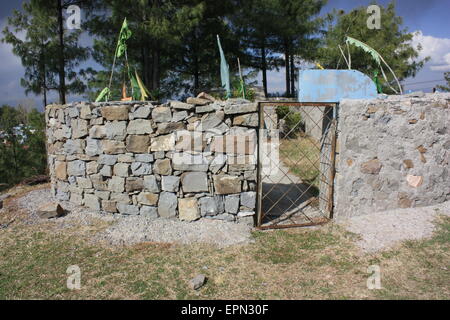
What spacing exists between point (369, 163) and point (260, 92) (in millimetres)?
9549

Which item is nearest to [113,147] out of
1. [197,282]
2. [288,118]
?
[197,282]

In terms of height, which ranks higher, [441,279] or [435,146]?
[435,146]

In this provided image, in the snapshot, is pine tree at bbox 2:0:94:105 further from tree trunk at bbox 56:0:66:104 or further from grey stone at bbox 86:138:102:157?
grey stone at bbox 86:138:102:157

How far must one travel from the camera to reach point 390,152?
4.41m

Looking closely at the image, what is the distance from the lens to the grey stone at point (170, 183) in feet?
14.2

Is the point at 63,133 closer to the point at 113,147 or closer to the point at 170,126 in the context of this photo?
the point at 113,147

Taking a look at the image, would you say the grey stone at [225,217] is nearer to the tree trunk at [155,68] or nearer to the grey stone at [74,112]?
the grey stone at [74,112]

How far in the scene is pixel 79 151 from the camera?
4.84m

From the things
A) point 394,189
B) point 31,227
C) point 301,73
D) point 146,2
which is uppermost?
point 146,2

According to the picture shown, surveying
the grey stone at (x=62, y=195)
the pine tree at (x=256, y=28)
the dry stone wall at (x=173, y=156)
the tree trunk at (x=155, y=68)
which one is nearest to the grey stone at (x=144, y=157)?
the dry stone wall at (x=173, y=156)

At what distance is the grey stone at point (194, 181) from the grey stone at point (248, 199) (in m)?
0.58

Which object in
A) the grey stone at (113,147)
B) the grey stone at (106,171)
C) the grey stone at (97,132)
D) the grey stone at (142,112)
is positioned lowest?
the grey stone at (106,171)

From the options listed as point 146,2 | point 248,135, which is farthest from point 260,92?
point 248,135
